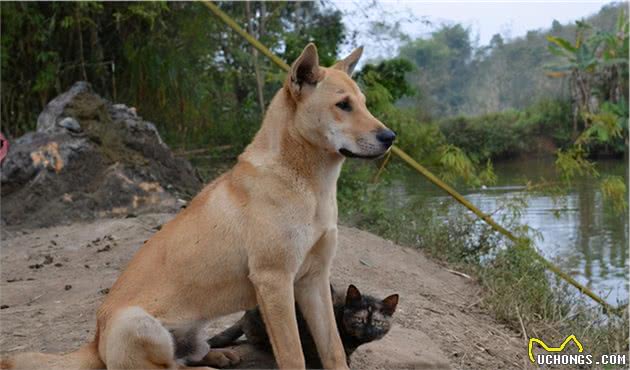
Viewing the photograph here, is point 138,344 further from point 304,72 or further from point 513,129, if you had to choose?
point 513,129

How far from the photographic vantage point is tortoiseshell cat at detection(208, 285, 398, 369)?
4.09 m

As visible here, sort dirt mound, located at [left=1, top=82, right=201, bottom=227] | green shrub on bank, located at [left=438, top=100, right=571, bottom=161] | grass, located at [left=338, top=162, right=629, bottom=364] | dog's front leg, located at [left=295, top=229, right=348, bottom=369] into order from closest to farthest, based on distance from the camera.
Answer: dog's front leg, located at [left=295, top=229, right=348, bottom=369]
grass, located at [left=338, top=162, right=629, bottom=364]
dirt mound, located at [left=1, top=82, right=201, bottom=227]
green shrub on bank, located at [left=438, top=100, right=571, bottom=161]

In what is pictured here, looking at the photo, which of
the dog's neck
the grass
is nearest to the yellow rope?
the grass

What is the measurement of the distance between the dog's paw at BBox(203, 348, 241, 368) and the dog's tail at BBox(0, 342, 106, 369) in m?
0.55

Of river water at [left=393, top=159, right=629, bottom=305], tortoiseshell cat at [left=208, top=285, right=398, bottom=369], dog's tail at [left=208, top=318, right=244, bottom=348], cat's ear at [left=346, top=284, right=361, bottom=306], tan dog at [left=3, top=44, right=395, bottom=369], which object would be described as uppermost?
tan dog at [left=3, top=44, right=395, bottom=369]

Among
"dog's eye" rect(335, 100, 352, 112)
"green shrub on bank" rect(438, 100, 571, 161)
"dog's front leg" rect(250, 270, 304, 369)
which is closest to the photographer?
"dog's front leg" rect(250, 270, 304, 369)

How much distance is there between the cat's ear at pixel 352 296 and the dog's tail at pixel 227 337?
2.20ft

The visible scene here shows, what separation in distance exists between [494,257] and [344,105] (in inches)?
226

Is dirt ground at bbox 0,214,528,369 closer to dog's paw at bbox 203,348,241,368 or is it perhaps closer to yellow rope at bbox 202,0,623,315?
dog's paw at bbox 203,348,241,368

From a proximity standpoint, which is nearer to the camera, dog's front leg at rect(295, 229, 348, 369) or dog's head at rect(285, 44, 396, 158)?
dog's head at rect(285, 44, 396, 158)

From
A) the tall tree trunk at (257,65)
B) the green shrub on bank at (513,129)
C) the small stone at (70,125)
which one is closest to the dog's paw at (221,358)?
the small stone at (70,125)

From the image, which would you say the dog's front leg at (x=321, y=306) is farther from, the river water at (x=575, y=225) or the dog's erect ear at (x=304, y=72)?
the river water at (x=575, y=225)

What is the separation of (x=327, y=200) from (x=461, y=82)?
3691 cm

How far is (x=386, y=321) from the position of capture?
411 centimetres
